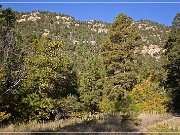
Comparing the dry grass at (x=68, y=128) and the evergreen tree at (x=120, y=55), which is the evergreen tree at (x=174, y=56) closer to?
the evergreen tree at (x=120, y=55)

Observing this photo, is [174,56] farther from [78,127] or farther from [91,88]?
[91,88]

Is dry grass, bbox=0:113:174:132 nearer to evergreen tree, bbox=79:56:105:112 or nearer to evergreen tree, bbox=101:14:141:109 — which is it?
evergreen tree, bbox=101:14:141:109

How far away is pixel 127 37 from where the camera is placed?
47.2 m

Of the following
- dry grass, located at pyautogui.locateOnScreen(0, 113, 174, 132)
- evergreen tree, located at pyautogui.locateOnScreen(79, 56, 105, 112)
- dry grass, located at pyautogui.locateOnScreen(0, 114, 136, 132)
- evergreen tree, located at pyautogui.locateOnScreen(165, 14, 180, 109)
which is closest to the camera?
dry grass, located at pyautogui.locateOnScreen(0, 114, 136, 132)

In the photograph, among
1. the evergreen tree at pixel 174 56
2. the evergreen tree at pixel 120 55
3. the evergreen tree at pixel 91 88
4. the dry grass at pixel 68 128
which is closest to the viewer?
the dry grass at pixel 68 128

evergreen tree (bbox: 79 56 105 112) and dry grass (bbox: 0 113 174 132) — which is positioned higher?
evergreen tree (bbox: 79 56 105 112)

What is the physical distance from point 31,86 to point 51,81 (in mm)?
5679

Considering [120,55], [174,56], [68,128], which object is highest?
[120,55]

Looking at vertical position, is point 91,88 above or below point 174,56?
below

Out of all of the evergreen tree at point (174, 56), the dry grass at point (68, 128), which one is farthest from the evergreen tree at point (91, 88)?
the dry grass at point (68, 128)

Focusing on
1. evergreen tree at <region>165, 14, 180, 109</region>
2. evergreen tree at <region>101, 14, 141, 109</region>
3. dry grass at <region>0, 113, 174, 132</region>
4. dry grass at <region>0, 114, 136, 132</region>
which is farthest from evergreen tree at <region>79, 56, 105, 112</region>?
dry grass at <region>0, 114, 136, 132</region>

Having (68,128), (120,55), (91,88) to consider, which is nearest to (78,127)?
(68,128)

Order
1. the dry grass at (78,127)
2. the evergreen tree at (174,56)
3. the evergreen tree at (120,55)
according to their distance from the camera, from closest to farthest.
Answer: the dry grass at (78,127), the evergreen tree at (174,56), the evergreen tree at (120,55)

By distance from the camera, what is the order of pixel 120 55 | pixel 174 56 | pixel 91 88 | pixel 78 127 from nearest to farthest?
1. pixel 78 127
2. pixel 174 56
3. pixel 120 55
4. pixel 91 88
